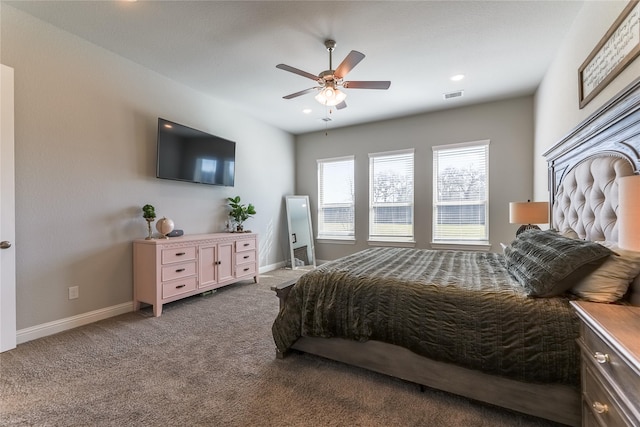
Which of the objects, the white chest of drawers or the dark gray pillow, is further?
the white chest of drawers

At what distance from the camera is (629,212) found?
39.8 inches

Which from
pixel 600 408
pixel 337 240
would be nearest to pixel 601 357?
pixel 600 408

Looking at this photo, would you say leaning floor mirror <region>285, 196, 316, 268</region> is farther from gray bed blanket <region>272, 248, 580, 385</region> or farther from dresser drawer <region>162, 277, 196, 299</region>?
gray bed blanket <region>272, 248, 580, 385</region>

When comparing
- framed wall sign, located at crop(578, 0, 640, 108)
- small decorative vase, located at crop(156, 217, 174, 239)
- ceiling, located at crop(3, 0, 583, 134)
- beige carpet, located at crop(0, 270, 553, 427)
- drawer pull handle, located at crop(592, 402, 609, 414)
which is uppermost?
ceiling, located at crop(3, 0, 583, 134)

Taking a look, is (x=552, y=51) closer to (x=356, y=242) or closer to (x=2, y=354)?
(x=356, y=242)

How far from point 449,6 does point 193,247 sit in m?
3.69

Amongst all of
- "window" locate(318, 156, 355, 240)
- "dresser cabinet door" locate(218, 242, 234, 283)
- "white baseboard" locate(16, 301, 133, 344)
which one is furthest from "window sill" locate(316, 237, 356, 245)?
"white baseboard" locate(16, 301, 133, 344)

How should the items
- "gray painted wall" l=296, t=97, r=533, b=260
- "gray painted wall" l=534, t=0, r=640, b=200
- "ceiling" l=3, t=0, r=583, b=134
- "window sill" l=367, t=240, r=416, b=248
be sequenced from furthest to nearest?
1. "window sill" l=367, t=240, r=416, b=248
2. "gray painted wall" l=296, t=97, r=533, b=260
3. "ceiling" l=3, t=0, r=583, b=134
4. "gray painted wall" l=534, t=0, r=640, b=200

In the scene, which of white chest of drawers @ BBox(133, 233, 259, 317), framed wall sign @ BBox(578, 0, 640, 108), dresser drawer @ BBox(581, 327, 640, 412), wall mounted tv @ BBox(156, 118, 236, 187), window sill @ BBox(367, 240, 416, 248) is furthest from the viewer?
window sill @ BBox(367, 240, 416, 248)

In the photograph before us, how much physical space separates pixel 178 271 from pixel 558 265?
11.6 ft

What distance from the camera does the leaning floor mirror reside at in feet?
18.9

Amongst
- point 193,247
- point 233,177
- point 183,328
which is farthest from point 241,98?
point 183,328

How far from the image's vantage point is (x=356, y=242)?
566 cm

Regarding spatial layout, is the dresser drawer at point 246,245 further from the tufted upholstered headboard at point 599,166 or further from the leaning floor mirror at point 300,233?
the tufted upholstered headboard at point 599,166
